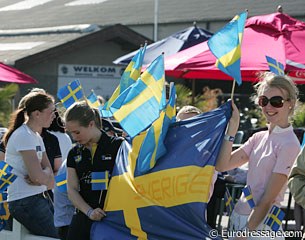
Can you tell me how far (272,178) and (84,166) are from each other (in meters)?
1.34

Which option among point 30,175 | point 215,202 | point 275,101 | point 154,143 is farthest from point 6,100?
point 275,101

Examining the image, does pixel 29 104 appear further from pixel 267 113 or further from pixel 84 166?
pixel 267 113

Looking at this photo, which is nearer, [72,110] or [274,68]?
[72,110]

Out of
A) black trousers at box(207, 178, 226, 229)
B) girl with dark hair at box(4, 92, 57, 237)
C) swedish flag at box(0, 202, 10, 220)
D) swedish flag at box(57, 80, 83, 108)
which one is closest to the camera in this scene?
girl with dark hair at box(4, 92, 57, 237)

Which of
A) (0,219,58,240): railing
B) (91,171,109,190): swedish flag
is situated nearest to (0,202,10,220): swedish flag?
(0,219,58,240): railing

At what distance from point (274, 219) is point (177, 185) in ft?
2.06

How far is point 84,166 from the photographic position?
5250 mm

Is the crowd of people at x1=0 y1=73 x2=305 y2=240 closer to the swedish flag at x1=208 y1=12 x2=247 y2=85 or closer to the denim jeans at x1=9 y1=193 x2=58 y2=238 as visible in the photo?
the denim jeans at x1=9 y1=193 x2=58 y2=238

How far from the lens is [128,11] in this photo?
3058 centimetres

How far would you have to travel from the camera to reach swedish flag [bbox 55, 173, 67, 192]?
5.69 metres

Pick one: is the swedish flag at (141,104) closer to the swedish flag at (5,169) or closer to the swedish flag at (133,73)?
the swedish flag at (133,73)

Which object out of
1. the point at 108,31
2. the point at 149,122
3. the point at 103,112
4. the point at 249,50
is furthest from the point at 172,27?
the point at 149,122

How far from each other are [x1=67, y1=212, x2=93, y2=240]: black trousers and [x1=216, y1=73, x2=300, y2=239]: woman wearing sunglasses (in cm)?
105

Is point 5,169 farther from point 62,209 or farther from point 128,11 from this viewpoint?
point 128,11
